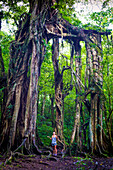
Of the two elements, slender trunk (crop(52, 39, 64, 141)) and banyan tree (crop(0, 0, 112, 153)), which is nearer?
banyan tree (crop(0, 0, 112, 153))

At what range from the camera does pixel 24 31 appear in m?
7.09

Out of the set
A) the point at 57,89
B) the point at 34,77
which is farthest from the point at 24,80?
the point at 57,89

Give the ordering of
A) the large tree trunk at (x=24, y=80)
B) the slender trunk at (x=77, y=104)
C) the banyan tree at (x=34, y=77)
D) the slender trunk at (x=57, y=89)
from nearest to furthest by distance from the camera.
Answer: the large tree trunk at (x=24, y=80), the banyan tree at (x=34, y=77), the slender trunk at (x=77, y=104), the slender trunk at (x=57, y=89)

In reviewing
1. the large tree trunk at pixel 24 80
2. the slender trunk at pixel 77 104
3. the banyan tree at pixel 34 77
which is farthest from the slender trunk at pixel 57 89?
the large tree trunk at pixel 24 80

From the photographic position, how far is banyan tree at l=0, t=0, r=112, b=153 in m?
5.50

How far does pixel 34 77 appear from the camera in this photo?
5.96 meters

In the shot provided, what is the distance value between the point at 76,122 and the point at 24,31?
4.81 meters

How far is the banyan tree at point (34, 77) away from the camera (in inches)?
216

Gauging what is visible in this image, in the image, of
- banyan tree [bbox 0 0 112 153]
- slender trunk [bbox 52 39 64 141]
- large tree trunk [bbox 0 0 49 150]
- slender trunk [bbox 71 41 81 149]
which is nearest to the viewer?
large tree trunk [bbox 0 0 49 150]

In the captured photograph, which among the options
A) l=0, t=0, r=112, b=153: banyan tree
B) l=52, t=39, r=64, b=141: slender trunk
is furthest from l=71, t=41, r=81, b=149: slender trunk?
l=52, t=39, r=64, b=141: slender trunk

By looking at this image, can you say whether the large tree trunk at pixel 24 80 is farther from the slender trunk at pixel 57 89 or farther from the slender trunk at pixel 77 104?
the slender trunk at pixel 77 104

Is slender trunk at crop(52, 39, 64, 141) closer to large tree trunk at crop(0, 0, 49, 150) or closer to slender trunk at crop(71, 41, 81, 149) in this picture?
slender trunk at crop(71, 41, 81, 149)

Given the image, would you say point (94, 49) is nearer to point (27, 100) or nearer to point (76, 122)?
point (76, 122)

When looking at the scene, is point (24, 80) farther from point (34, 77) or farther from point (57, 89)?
point (57, 89)
